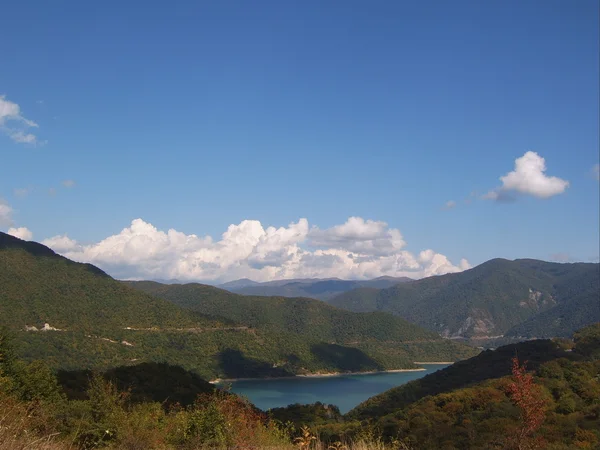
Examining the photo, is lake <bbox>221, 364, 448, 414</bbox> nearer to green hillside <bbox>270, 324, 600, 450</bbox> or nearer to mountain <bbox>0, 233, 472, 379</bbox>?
mountain <bbox>0, 233, 472, 379</bbox>

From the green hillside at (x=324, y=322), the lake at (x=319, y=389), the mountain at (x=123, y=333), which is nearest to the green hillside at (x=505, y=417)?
the lake at (x=319, y=389)

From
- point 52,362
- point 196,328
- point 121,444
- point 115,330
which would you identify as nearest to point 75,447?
point 121,444

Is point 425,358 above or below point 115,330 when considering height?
below

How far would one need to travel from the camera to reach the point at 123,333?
88.1 m

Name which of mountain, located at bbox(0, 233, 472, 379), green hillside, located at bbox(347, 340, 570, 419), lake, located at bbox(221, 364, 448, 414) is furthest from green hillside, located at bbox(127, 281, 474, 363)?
green hillside, located at bbox(347, 340, 570, 419)

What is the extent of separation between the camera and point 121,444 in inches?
336

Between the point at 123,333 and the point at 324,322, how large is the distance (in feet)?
259

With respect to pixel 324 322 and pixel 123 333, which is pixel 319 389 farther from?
pixel 324 322

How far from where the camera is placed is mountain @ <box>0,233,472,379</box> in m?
74.2

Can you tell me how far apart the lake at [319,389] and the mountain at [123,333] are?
14.7 ft

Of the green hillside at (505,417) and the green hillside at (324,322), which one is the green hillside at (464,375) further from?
the green hillside at (324,322)

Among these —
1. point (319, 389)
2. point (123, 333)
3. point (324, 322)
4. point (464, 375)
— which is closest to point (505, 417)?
point (464, 375)

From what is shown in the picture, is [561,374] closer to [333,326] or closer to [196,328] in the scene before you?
[196,328]

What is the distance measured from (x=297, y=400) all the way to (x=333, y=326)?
253ft
